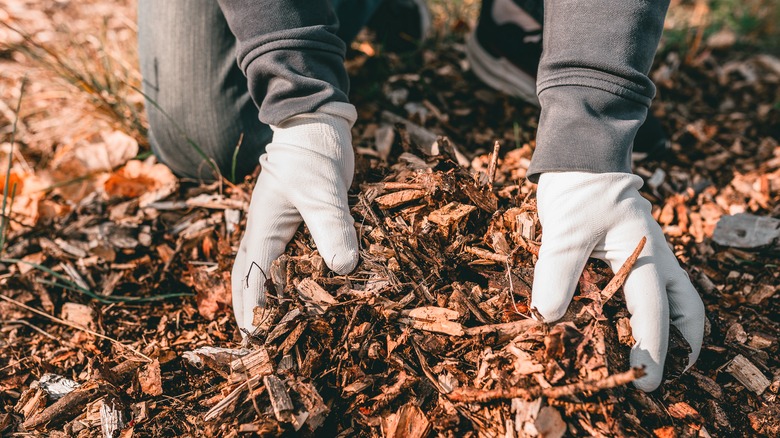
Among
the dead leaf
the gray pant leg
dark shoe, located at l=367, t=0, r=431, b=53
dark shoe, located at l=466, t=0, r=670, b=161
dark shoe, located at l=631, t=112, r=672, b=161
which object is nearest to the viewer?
the dead leaf

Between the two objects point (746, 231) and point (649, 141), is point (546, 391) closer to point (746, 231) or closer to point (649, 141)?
point (746, 231)

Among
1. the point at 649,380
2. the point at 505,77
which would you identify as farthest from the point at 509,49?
the point at 649,380

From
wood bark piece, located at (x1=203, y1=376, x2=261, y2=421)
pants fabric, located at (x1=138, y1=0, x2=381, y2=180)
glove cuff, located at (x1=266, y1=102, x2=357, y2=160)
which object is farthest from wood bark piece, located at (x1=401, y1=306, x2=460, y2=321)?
pants fabric, located at (x1=138, y1=0, x2=381, y2=180)

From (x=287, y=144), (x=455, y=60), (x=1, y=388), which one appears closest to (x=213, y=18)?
(x=287, y=144)

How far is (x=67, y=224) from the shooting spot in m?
2.26

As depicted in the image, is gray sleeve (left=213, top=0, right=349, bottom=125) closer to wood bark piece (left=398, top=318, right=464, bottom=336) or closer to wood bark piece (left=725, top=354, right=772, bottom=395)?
wood bark piece (left=398, top=318, right=464, bottom=336)

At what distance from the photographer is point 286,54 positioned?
1.81 meters

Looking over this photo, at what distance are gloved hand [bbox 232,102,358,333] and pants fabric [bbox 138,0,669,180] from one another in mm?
87

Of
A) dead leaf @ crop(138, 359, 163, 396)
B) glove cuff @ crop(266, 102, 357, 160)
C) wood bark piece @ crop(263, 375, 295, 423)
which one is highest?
glove cuff @ crop(266, 102, 357, 160)

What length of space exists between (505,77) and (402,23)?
0.78 meters

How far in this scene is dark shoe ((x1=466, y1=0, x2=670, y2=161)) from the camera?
2.77 m

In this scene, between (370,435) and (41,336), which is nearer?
(370,435)

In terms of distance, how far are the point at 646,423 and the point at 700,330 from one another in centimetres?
34

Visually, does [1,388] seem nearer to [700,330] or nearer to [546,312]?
[546,312]
